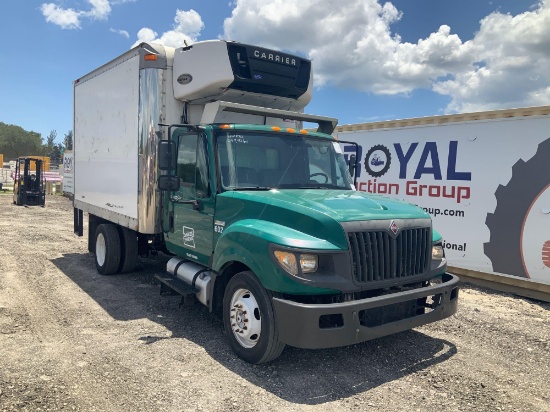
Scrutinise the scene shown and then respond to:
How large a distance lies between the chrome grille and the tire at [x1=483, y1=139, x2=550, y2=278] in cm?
393

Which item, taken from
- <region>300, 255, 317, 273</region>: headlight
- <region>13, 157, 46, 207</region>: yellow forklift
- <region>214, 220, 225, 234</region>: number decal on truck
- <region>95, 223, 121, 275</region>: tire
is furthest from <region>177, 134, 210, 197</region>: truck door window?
<region>13, 157, 46, 207</region>: yellow forklift

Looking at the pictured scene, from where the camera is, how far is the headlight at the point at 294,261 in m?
3.97

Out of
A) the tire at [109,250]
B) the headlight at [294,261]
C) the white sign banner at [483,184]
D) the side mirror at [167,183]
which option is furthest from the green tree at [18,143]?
the headlight at [294,261]

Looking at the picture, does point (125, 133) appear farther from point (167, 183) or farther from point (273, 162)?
point (273, 162)

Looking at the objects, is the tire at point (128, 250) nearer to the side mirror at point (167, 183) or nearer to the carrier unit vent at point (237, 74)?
the side mirror at point (167, 183)

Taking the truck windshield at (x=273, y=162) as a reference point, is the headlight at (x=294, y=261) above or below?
below

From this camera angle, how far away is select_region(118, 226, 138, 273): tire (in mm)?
7855

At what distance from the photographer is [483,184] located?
326 inches

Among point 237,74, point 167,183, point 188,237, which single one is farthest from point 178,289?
point 237,74

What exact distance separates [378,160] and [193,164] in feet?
19.0

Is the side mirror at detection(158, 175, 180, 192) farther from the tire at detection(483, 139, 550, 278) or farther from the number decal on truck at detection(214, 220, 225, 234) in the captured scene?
the tire at detection(483, 139, 550, 278)

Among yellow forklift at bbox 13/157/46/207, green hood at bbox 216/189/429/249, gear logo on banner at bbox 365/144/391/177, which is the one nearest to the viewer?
green hood at bbox 216/189/429/249

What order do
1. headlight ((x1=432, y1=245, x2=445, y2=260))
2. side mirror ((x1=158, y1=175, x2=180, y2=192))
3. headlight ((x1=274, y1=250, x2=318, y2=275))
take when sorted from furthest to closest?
side mirror ((x1=158, y1=175, x2=180, y2=192))
headlight ((x1=432, y1=245, x2=445, y2=260))
headlight ((x1=274, y1=250, x2=318, y2=275))

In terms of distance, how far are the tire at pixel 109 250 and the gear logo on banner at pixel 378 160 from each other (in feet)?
19.0
